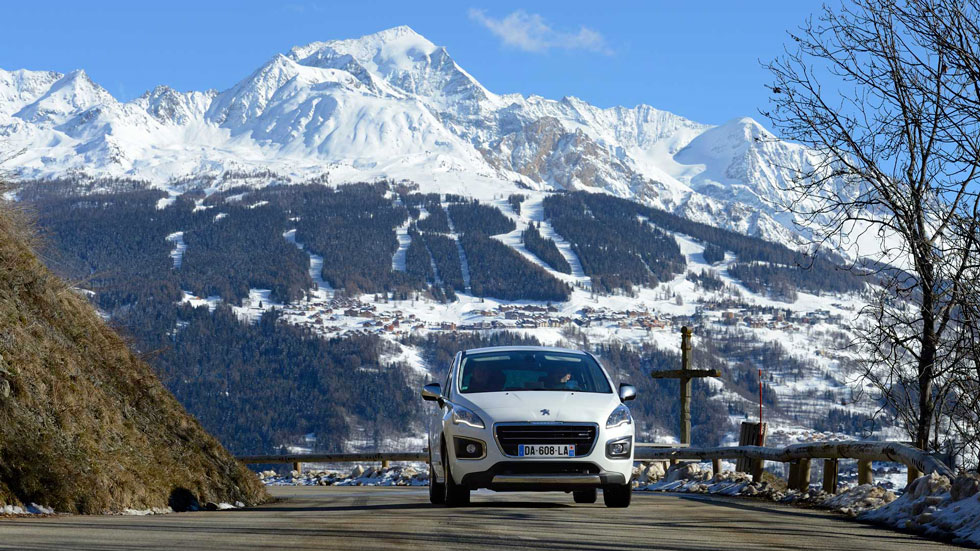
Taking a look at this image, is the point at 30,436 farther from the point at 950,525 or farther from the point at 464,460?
the point at 950,525

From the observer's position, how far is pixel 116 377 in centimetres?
1562

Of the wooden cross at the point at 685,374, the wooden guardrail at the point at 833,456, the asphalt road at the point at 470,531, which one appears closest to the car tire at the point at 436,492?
the asphalt road at the point at 470,531

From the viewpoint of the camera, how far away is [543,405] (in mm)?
12352

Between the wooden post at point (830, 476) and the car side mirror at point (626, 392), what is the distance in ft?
10.5

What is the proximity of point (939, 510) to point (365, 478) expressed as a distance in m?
20.2

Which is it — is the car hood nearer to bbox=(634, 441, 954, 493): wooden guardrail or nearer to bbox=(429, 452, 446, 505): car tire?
bbox=(429, 452, 446, 505): car tire

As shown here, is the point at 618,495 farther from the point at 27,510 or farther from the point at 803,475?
the point at 27,510

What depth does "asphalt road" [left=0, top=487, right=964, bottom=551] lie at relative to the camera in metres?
8.14

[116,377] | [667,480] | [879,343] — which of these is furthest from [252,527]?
[667,480]

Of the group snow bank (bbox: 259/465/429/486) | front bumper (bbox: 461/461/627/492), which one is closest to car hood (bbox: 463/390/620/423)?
front bumper (bbox: 461/461/627/492)

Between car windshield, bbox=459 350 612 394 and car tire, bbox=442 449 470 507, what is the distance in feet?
2.79

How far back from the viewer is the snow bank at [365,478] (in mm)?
26391

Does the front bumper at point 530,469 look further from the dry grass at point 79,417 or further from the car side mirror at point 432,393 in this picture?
the dry grass at point 79,417

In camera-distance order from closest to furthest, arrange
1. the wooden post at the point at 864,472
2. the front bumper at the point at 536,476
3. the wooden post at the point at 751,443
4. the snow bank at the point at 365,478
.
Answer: the front bumper at the point at 536,476 → the wooden post at the point at 864,472 → the wooden post at the point at 751,443 → the snow bank at the point at 365,478
